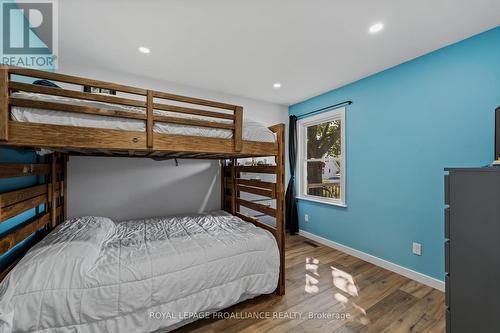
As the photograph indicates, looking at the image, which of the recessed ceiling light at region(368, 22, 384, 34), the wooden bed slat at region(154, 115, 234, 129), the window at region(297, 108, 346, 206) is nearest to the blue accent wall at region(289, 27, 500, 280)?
the window at region(297, 108, 346, 206)

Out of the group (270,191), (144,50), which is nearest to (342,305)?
(270,191)

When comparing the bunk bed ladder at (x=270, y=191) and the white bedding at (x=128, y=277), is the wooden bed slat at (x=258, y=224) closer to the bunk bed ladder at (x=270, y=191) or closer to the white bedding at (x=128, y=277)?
the bunk bed ladder at (x=270, y=191)

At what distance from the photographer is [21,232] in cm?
137

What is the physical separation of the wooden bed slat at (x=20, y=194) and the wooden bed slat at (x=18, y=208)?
23 mm

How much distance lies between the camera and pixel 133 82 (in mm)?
2670

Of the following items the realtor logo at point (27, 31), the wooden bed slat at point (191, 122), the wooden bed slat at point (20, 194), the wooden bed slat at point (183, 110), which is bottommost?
the wooden bed slat at point (20, 194)

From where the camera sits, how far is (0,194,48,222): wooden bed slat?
45.7 inches

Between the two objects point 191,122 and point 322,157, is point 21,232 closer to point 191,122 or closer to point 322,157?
point 191,122

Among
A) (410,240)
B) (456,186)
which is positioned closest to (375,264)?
(410,240)

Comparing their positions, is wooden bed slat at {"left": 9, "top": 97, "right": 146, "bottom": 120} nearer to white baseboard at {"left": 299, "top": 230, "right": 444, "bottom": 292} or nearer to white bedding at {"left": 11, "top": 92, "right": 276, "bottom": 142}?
white bedding at {"left": 11, "top": 92, "right": 276, "bottom": 142}

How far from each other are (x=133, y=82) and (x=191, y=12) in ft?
4.94

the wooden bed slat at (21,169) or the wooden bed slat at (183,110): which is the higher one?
the wooden bed slat at (183,110)

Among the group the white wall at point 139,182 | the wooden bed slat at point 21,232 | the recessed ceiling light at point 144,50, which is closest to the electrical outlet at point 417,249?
the white wall at point 139,182

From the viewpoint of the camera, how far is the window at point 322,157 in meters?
3.12
